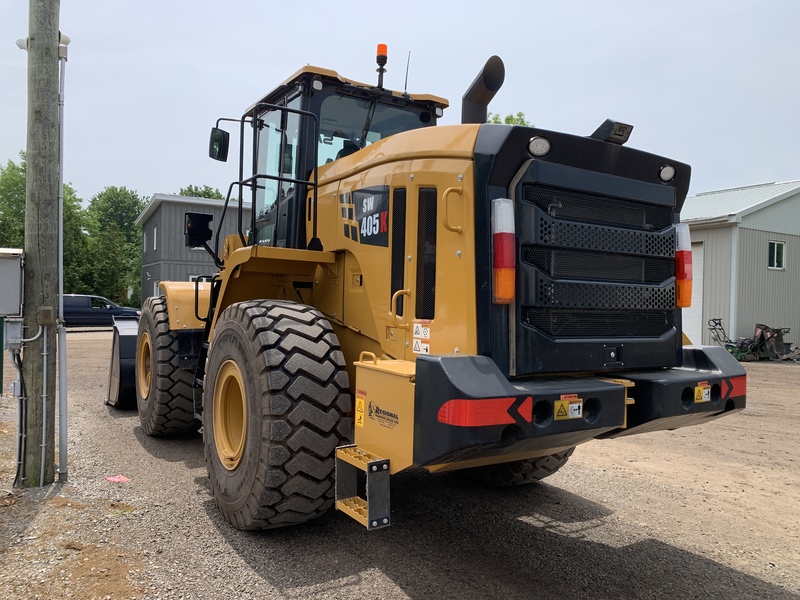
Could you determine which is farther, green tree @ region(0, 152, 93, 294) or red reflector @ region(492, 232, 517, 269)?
green tree @ region(0, 152, 93, 294)

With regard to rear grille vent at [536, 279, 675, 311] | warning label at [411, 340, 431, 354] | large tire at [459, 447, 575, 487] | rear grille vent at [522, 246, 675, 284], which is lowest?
large tire at [459, 447, 575, 487]

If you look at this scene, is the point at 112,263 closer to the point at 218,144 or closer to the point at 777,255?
the point at 777,255

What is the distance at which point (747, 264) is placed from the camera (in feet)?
63.2

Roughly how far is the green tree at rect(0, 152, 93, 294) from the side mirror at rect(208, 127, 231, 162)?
1507 inches

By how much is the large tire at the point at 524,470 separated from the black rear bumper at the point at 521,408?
1424mm

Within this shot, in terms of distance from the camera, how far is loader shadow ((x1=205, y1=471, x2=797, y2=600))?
3.47 metres

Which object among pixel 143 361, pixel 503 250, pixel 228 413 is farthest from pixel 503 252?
pixel 143 361

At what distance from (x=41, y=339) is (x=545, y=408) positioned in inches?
150

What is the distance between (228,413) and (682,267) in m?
3.07

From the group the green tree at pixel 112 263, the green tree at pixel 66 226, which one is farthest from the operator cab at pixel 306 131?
the green tree at pixel 112 263

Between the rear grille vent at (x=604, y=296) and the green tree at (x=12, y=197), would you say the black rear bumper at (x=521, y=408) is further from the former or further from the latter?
the green tree at (x=12, y=197)

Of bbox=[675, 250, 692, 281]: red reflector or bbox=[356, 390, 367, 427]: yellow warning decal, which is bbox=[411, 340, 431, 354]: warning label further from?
bbox=[675, 250, 692, 281]: red reflector

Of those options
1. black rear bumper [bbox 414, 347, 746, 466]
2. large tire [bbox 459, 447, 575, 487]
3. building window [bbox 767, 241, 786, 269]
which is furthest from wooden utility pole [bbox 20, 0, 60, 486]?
building window [bbox 767, 241, 786, 269]

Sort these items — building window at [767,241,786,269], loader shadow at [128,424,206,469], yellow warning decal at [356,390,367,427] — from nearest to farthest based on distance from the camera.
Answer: yellow warning decal at [356,390,367,427], loader shadow at [128,424,206,469], building window at [767,241,786,269]
